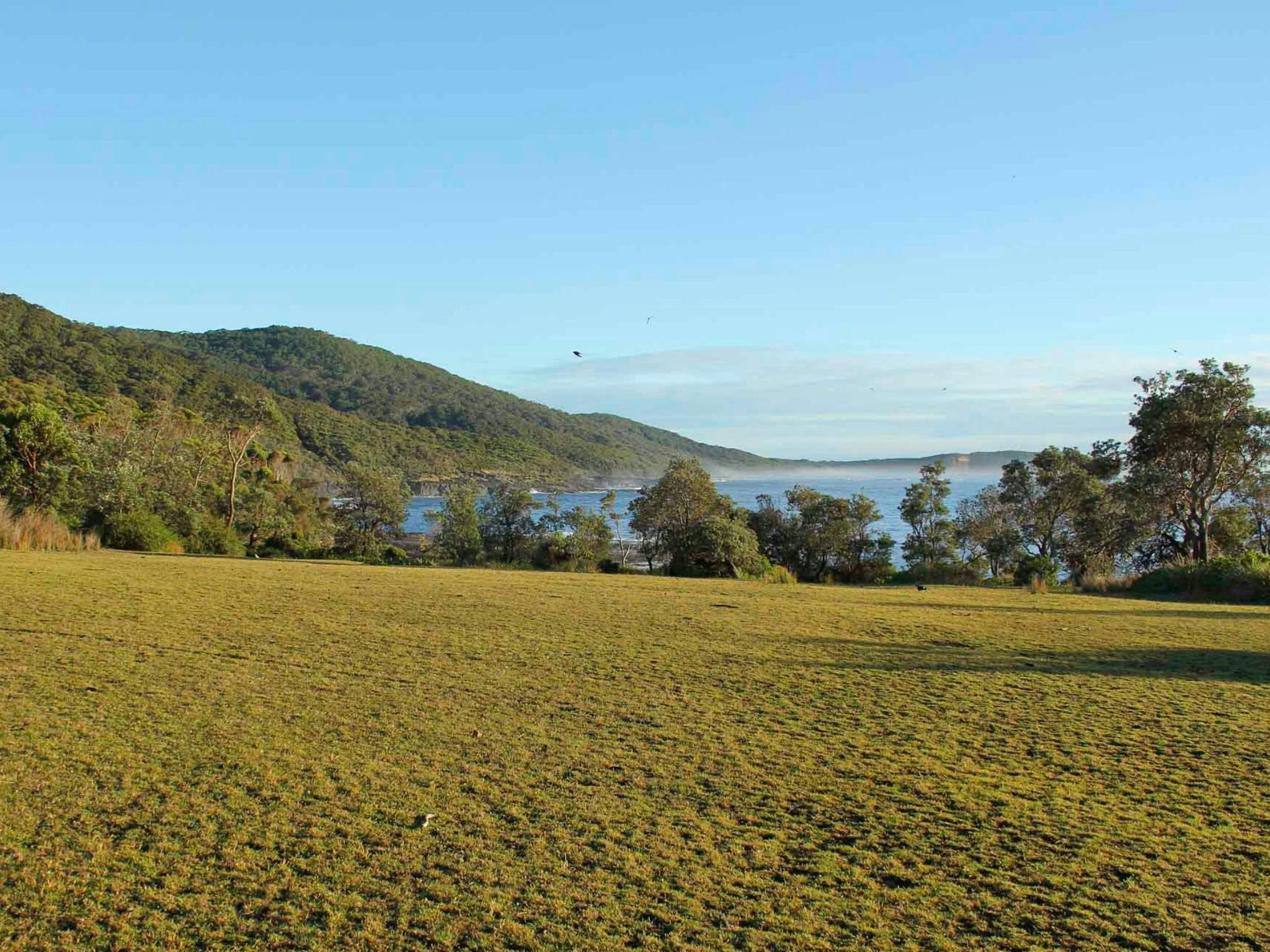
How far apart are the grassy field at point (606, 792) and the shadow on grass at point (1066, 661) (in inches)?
3.0

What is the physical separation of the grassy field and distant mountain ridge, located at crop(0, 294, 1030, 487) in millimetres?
63046

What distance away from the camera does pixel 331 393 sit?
141 metres

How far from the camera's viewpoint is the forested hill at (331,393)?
78.2m

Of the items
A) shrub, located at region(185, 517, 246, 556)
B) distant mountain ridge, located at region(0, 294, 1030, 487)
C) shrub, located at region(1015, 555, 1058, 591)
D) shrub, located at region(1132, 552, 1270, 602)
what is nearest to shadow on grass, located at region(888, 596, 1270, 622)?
shrub, located at region(1132, 552, 1270, 602)

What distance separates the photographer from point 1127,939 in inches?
129

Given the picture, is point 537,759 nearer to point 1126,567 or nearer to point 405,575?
point 405,575

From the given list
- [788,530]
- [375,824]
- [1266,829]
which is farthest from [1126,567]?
[375,824]

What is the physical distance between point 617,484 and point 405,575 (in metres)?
136

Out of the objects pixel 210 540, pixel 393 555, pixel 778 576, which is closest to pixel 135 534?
pixel 210 540

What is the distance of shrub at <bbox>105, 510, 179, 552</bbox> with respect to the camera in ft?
73.4

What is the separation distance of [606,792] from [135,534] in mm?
21878

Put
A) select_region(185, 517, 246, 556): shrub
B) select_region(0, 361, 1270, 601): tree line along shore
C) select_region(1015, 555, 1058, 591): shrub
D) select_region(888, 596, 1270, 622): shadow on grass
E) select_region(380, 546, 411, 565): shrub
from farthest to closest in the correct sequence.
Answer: select_region(380, 546, 411, 565): shrub < select_region(185, 517, 246, 556): shrub < select_region(1015, 555, 1058, 591): shrub < select_region(0, 361, 1270, 601): tree line along shore < select_region(888, 596, 1270, 622): shadow on grass

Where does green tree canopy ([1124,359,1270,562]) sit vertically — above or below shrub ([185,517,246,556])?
above

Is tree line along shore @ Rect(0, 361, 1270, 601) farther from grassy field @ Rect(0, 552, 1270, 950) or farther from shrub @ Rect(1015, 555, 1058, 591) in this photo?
grassy field @ Rect(0, 552, 1270, 950)
